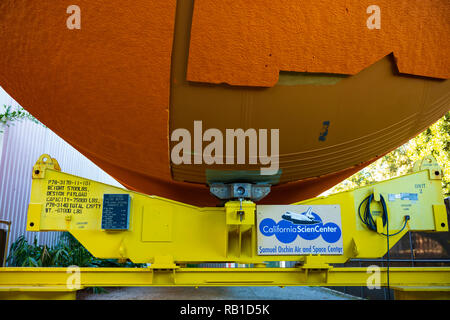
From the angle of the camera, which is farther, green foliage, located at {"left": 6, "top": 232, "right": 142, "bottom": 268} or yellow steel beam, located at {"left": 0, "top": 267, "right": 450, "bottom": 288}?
green foliage, located at {"left": 6, "top": 232, "right": 142, "bottom": 268}

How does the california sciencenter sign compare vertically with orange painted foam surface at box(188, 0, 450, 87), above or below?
below

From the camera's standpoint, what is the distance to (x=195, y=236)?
88.9 inches

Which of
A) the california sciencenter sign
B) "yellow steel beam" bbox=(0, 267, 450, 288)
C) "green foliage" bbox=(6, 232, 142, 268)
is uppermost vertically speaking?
the california sciencenter sign

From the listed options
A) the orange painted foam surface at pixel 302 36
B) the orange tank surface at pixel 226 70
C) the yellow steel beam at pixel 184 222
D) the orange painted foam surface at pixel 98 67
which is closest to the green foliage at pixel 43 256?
the yellow steel beam at pixel 184 222

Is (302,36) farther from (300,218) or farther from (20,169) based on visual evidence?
(20,169)

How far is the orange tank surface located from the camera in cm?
147

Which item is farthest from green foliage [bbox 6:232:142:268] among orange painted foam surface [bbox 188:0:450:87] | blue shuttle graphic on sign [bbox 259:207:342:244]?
orange painted foam surface [bbox 188:0:450:87]

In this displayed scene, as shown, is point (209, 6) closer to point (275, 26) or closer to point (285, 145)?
point (275, 26)

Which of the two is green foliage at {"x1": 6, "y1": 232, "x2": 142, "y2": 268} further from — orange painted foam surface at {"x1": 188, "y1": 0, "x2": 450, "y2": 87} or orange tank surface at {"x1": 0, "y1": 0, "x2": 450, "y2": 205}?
orange painted foam surface at {"x1": 188, "y1": 0, "x2": 450, "y2": 87}

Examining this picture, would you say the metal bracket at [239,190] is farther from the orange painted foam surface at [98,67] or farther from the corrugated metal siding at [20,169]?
the corrugated metal siding at [20,169]

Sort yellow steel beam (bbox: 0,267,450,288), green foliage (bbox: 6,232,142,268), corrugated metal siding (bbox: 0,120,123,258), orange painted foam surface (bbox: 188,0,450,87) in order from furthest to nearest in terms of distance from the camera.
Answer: corrugated metal siding (bbox: 0,120,123,258) < green foliage (bbox: 6,232,142,268) < yellow steel beam (bbox: 0,267,450,288) < orange painted foam surface (bbox: 188,0,450,87)

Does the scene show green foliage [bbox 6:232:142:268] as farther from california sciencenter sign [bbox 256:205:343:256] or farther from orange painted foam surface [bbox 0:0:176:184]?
california sciencenter sign [bbox 256:205:343:256]

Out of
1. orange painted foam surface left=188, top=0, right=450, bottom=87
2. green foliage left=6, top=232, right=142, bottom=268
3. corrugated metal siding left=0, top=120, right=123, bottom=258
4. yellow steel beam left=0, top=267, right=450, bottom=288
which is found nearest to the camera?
orange painted foam surface left=188, top=0, right=450, bottom=87
